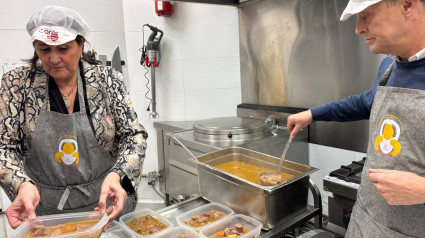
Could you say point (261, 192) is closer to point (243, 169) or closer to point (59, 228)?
point (243, 169)

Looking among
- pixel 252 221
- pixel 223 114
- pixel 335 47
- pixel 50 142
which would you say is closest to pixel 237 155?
pixel 252 221

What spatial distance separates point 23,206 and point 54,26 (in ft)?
2.00

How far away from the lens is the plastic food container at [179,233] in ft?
3.57

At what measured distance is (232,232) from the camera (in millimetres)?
1089

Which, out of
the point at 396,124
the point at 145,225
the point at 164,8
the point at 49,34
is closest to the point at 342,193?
the point at 396,124

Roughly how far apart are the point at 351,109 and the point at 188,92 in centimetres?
190

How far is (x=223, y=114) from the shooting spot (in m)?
2.81

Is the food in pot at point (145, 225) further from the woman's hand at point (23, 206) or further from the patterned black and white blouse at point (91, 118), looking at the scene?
the woman's hand at point (23, 206)

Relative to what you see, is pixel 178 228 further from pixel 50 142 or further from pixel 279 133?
pixel 279 133

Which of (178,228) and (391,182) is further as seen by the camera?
(178,228)

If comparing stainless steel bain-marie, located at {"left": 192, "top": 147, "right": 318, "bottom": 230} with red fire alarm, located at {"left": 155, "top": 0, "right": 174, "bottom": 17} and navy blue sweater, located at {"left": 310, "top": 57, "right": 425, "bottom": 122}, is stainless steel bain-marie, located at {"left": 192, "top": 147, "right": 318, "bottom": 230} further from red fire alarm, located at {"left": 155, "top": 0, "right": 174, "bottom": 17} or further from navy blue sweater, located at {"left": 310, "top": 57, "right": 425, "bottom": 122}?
red fire alarm, located at {"left": 155, "top": 0, "right": 174, "bottom": 17}

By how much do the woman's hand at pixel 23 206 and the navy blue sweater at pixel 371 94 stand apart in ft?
3.50

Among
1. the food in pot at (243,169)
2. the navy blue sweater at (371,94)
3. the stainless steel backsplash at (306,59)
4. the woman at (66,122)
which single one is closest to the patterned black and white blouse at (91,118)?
the woman at (66,122)

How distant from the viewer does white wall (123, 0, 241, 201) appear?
268 centimetres
